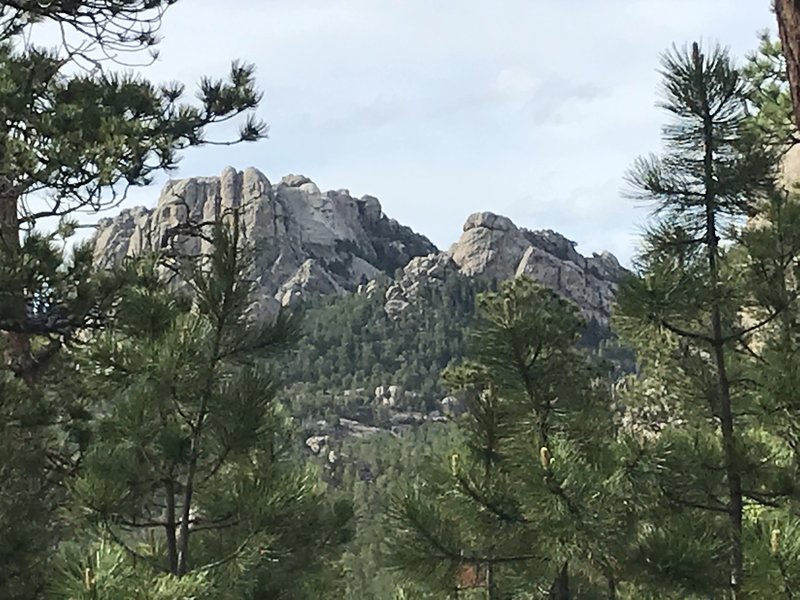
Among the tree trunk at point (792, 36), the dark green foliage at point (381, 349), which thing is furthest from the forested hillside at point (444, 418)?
the dark green foliage at point (381, 349)

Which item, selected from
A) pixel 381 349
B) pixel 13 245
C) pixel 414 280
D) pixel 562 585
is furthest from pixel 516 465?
pixel 414 280

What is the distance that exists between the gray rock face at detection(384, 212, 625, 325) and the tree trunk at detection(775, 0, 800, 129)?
2439 inches

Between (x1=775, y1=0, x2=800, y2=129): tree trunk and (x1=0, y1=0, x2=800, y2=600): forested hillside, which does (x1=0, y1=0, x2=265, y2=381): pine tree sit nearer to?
(x1=0, y1=0, x2=800, y2=600): forested hillside

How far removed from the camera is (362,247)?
89.2 m

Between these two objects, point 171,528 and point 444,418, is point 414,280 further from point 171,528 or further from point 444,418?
point 171,528

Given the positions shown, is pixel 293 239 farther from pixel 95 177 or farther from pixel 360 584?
pixel 95 177

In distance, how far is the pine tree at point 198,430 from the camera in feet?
9.00

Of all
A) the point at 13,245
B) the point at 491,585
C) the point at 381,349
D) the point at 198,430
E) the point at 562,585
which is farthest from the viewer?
the point at 381,349

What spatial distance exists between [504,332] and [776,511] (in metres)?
1.26

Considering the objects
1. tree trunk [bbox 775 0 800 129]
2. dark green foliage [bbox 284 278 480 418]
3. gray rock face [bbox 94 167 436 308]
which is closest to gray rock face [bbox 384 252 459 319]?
dark green foliage [bbox 284 278 480 418]

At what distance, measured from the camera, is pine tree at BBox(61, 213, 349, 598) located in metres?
2.74

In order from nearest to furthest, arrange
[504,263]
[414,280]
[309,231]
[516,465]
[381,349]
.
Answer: [516,465]
[381,349]
[414,280]
[504,263]
[309,231]

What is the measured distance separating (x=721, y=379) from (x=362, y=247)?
3388 inches

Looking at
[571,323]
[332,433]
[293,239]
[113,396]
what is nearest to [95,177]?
[113,396]
